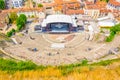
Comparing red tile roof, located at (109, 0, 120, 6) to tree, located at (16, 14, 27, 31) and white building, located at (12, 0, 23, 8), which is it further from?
white building, located at (12, 0, 23, 8)

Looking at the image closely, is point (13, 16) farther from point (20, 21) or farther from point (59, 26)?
point (59, 26)

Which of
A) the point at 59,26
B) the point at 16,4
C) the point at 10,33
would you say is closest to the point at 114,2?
the point at 59,26

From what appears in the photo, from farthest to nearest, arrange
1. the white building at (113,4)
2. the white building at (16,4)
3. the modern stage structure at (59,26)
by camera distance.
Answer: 1. the white building at (16,4)
2. the white building at (113,4)
3. the modern stage structure at (59,26)

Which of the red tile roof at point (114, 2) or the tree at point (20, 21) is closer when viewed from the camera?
the tree at point (20, 21)

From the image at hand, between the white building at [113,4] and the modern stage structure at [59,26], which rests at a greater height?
the white building at [113,4]

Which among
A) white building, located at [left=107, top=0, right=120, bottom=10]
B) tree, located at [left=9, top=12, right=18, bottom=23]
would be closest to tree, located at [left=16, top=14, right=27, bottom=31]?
tree, located at [left=9, top=12, right=18, bottom=23]

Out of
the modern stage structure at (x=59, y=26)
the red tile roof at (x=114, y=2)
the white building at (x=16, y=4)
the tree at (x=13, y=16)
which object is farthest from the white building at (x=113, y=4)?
the tree at (x=13, y=16)

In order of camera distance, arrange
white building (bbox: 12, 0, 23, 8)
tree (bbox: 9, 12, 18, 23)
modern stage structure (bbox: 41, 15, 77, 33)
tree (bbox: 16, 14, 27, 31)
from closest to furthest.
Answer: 1. modern stage structure (bbox: 41, 15, 77, 33)
2. tree (bbox: 16, 14, 27, 31)
3. tree (bbox: 9, 12, 18, 23)
4. white building (bbox: 12, 0, 23, 8)

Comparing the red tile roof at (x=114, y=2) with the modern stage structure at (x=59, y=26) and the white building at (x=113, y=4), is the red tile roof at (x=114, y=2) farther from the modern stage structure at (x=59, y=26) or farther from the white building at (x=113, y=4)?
the modern stage structure at (x=59, y=26)

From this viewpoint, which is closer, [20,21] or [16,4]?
[20,21]

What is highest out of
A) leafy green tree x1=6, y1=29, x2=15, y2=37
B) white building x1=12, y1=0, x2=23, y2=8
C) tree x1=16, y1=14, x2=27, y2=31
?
white building x1=12, y1=0, x2=23, y2=8

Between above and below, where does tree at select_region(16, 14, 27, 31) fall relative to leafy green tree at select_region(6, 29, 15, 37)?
above

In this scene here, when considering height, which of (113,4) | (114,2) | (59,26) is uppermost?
(114,2)

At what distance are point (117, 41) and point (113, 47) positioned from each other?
Answer: 2357 mm
